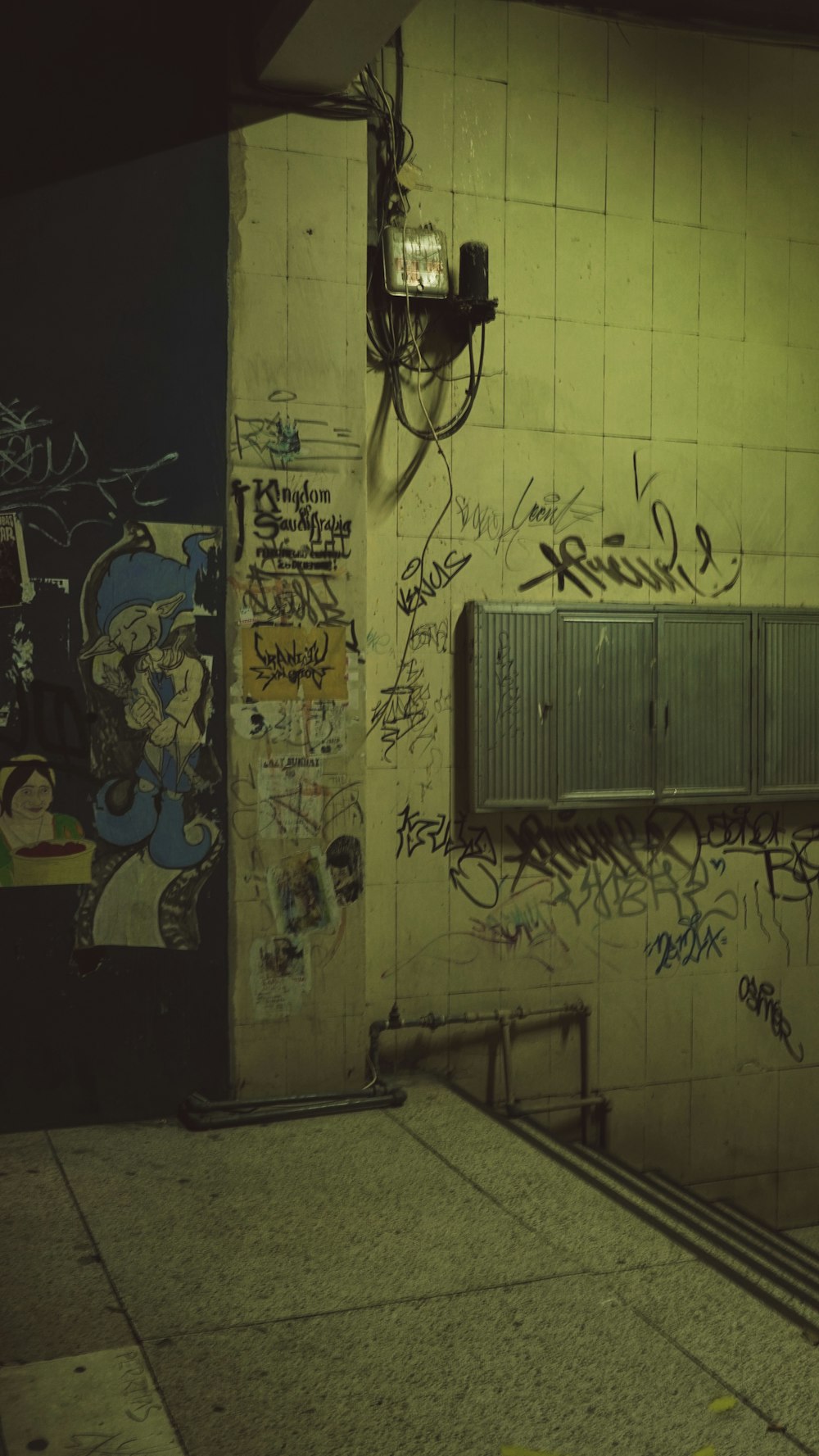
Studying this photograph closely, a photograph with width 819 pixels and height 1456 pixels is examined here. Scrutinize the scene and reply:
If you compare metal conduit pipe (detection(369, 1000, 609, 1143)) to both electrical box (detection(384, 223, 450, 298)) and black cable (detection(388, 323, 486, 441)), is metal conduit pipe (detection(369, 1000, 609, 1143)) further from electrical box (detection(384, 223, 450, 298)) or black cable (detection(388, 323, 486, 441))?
electrical box (detection(384, 223, 450, 298))

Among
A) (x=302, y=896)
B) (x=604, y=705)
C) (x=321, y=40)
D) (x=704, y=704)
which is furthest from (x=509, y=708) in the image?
(x=321, y=40)

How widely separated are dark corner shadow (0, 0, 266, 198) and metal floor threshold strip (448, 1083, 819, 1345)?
3923 millimetres

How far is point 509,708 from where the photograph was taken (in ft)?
17.4

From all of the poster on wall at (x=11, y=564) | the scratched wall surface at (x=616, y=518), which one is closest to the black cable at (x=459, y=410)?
the scratched wall surface at (x=616, y=518)

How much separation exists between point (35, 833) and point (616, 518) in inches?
113

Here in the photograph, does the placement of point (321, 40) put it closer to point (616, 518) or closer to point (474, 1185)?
point (616, 518)

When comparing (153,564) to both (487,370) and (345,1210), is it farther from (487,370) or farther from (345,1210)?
(345,1210)

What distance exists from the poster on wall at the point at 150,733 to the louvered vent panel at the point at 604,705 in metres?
1.59

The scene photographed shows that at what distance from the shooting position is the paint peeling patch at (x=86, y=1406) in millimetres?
2609

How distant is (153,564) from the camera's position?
15.2 feet

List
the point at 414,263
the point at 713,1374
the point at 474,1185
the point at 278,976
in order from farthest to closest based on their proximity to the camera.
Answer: the point at 414,263 < the point at 278,976 < the point at 474,1185 < the point at 713,1374

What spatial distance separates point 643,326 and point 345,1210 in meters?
3.96

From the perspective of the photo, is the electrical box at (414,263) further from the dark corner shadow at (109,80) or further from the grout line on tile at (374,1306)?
the grout line on tile at (374,1306)

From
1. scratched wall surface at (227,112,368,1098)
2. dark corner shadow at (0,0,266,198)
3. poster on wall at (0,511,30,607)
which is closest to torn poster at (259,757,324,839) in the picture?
scratched wall surface at (227,112,368,1098)
